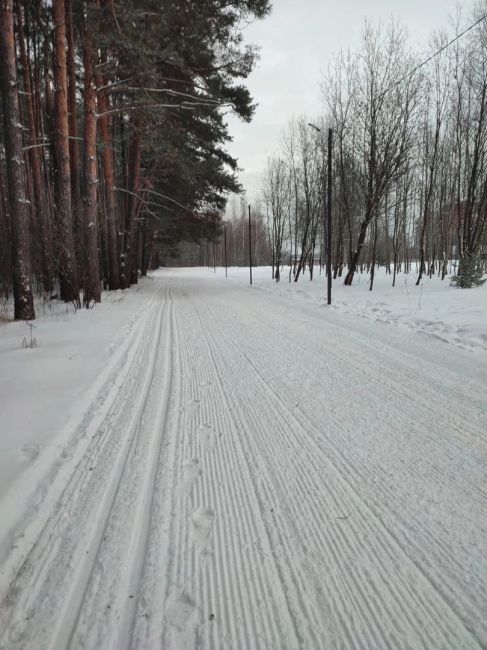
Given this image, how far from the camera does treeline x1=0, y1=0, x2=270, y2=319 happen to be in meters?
8.07

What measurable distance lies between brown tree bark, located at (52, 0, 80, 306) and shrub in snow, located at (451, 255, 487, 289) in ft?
43.0

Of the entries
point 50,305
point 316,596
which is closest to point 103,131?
point 50,305

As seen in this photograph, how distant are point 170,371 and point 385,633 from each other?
3.64m

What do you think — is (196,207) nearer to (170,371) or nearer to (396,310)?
(396,310)

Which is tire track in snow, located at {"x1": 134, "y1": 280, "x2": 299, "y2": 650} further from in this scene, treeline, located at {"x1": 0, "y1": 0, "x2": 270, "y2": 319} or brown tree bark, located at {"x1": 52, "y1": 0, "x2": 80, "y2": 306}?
brown tree bark, located at {"x1": 52, "y1": 0, "x2": 80, "y2": 306}

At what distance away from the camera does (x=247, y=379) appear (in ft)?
14.2

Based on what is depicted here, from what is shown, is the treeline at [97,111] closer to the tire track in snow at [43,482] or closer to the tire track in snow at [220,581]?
the tire track in snow at [43,482]

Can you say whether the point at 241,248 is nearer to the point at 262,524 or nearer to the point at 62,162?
the point at 62,162

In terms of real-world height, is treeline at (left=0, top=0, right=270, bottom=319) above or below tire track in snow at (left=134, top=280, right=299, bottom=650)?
above

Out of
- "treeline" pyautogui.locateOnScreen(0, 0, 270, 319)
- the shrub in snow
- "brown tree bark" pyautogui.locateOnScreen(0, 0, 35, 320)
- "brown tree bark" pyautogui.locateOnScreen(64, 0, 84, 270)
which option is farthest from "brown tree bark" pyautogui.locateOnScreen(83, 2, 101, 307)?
the shrub in snow

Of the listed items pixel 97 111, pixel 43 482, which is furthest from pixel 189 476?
pixel 97 111

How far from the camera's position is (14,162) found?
7.55 metres

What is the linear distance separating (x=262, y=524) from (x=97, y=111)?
49.0ft

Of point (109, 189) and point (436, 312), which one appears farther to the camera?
point (109, 189)
